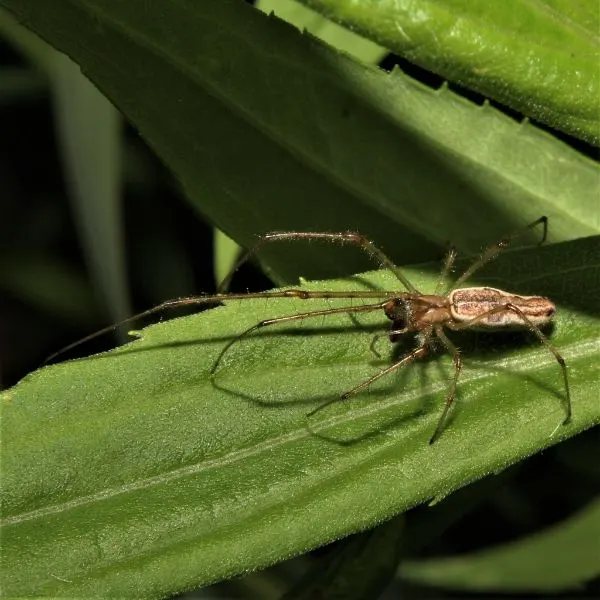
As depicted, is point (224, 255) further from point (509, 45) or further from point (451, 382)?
point (509, 45)

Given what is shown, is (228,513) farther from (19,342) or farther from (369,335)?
(19,342)

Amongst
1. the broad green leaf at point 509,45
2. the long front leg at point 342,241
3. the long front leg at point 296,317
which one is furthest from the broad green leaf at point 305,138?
the broad green leaf at point 509,45

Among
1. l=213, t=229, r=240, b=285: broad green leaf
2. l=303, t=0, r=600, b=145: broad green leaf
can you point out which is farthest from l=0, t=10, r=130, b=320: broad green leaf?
l=303, t=0, r=600, b=145: broad green leaf

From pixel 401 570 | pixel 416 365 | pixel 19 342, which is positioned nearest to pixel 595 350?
pixel 416 365

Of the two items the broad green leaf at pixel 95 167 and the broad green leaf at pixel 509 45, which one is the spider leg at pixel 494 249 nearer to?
the broad green leaf at pixel 509 45

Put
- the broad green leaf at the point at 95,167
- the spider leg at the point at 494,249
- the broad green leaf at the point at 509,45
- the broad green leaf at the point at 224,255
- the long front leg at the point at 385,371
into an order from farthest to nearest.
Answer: the broad green leaf at the point at 95,167 < the broad green leaf at the point at 224,255 < the spider leg at the point at 494,249 < the long front leg at the point at 385,371 < the broad green leaf at the point at 509,45

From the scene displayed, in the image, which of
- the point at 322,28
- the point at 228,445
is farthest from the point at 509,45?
the point at 322,28

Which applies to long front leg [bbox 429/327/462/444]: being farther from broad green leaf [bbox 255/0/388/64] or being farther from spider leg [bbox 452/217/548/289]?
broad green leaf [bbox 255/0/388/64]
